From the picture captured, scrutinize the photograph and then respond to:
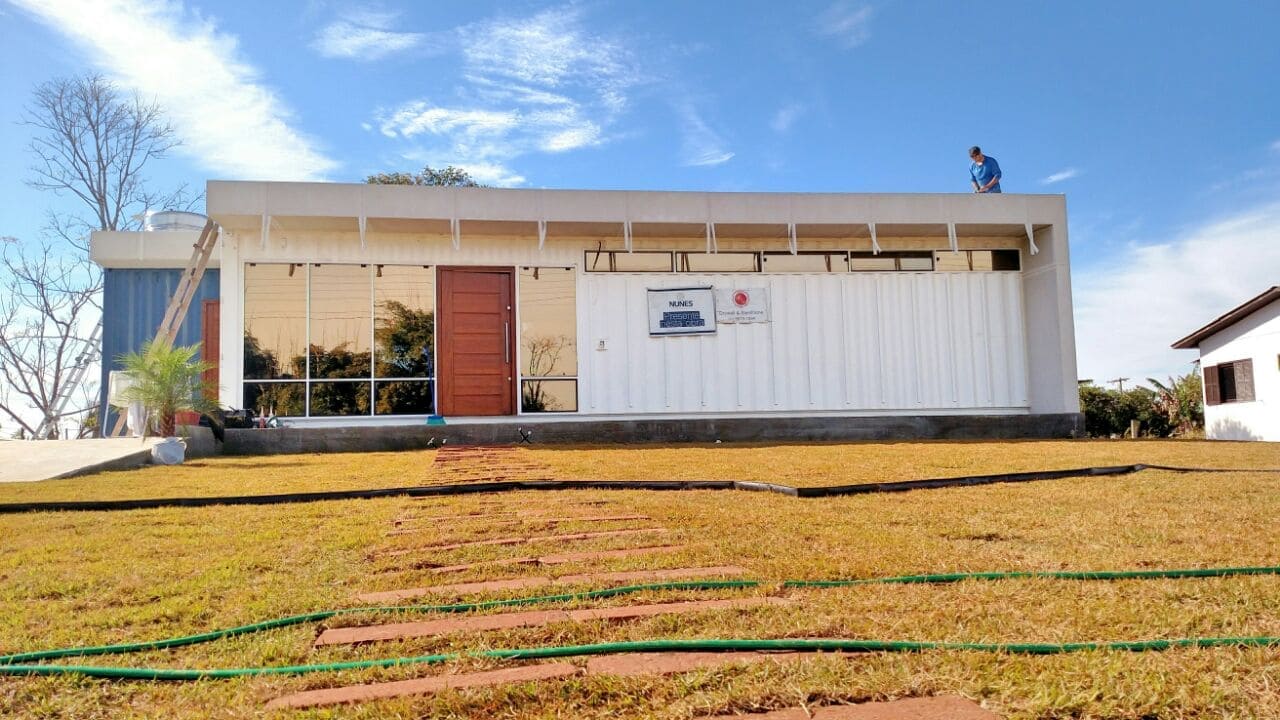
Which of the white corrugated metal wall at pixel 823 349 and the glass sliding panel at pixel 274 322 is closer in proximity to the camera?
the glass sliding panel at pixel 274 322

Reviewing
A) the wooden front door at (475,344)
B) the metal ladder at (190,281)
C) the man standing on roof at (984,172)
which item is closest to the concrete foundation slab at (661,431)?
the wooden front door at (475,344)

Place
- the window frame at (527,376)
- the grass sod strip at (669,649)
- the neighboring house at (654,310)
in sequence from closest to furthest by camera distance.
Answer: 1. the grass sod strip at (669,649)
2. the neighboring house at (654,310)
3. the window frame at (527,376)

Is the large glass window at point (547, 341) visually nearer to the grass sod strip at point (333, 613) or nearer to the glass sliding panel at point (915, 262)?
the glass sliding panel at point (915, 262)

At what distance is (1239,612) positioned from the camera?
212cm

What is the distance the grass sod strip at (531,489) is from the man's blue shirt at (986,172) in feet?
23.8

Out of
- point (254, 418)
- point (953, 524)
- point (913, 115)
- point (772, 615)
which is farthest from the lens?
point (913, 115)

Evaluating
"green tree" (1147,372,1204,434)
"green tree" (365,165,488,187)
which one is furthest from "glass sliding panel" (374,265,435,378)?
"green tree" (1147,372,1204,434)

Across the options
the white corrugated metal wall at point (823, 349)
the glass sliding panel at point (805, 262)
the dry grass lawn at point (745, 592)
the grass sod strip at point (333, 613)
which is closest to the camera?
the dry grass lawn at point (745, 592)

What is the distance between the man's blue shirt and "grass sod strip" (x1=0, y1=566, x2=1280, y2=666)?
1063 centimetres

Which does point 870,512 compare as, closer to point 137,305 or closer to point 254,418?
point 254,418

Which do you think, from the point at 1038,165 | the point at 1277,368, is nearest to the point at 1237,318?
the point at 1277,368

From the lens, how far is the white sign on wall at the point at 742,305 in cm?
1165

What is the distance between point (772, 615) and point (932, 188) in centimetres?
1150

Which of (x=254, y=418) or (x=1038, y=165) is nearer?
(x=254, y=418)
